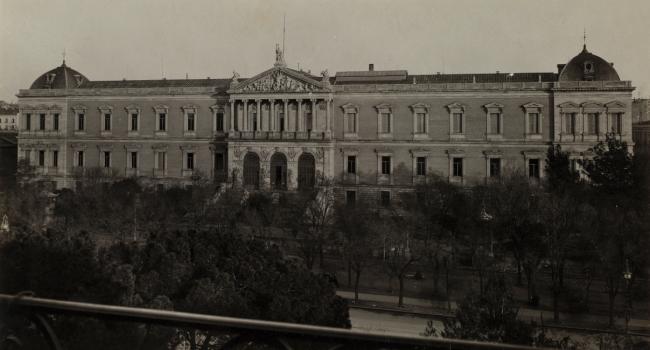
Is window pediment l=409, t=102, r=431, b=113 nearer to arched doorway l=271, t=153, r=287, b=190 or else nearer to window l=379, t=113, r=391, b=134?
window l=379, t=113, r=391, b=134

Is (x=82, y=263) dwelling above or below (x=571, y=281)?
above

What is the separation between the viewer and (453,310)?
20766 mm

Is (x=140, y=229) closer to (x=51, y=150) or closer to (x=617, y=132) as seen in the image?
(x=51, y=150)

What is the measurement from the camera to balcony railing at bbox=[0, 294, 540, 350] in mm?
3170

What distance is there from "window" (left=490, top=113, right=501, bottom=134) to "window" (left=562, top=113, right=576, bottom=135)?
450 centimetres

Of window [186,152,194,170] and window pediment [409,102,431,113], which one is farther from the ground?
window pediment [409,102,431,113]

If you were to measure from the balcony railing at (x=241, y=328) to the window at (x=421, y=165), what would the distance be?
128ft

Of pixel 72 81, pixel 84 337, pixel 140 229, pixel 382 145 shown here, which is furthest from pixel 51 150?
pixel 84 337

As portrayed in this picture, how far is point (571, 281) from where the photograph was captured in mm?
24312

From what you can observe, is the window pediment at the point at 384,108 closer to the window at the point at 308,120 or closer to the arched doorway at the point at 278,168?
the window at the point at 308,120

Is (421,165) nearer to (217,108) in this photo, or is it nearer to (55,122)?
(217,108)

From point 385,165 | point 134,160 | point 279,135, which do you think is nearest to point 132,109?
point 134,160

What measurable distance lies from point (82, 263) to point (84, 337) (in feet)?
16.6

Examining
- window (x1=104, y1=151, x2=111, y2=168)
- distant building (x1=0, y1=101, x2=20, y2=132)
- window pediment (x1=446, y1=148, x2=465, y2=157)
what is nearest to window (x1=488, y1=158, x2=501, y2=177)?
window pediment (x1=446, y1=148, x2=465, y2=157)
